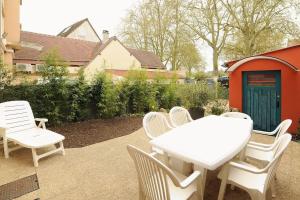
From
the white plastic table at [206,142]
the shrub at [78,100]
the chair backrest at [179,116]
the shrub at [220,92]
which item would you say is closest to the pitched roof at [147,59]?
the shrub at [220,92]

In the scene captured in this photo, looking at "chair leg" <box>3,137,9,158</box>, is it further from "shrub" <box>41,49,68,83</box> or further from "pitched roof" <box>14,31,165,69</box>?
"pitched roof" <box>14,31,165,69</box>

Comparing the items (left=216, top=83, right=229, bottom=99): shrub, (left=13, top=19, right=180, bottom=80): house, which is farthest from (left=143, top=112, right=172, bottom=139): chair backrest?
(left=13, top=19, right=180, bottom=80): house

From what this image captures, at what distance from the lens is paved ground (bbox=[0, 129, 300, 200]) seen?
267cm

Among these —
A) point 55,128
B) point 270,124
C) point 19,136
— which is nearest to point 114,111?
point 55,128

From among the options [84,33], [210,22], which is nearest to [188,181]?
[210,22]

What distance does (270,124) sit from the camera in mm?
5633

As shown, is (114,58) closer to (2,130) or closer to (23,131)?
(23,131)

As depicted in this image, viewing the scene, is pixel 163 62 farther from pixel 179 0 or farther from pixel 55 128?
pixel 55 128

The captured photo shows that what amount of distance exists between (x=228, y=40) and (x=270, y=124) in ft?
40.0

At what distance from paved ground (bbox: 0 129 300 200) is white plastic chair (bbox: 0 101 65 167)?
266 mm

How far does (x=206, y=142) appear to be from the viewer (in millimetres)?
2404

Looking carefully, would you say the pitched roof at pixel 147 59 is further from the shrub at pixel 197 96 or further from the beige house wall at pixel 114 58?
the shrub at pixel 197 96

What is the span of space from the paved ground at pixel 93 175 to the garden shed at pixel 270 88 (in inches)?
54.1

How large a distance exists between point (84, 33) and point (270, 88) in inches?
825
